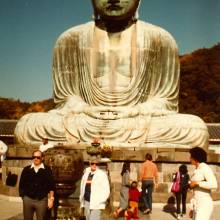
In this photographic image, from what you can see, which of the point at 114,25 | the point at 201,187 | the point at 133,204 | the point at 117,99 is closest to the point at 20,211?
the point at 133,204

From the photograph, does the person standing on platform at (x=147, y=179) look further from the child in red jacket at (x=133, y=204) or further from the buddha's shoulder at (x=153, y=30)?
the buddha's shoulder at (x=153, y=30)

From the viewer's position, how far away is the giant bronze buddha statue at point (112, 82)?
1302 cm

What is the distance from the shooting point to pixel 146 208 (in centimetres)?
952

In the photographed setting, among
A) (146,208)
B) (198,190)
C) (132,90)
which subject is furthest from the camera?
(132,90)

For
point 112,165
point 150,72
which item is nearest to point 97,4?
point 150,72

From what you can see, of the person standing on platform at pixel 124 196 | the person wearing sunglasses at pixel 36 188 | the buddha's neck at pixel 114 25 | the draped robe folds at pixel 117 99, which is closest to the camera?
the person wearing sunglasses at pixel 36 188

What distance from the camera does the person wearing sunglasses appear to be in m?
6.30

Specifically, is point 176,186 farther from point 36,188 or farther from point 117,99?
point 117,99

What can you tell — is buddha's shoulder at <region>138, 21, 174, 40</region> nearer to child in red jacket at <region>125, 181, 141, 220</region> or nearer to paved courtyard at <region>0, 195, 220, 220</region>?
paved courtyard at <region>0, 195, 220, 220</region>

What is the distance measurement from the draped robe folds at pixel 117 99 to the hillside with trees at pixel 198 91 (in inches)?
708

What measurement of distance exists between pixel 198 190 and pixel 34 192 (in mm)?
1764

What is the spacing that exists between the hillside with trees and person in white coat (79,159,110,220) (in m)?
26.2

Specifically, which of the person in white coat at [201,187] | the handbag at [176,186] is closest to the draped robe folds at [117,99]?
the handbag at [176,186]

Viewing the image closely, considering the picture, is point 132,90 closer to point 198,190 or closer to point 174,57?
point 174,57
